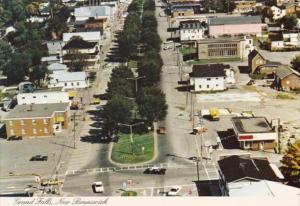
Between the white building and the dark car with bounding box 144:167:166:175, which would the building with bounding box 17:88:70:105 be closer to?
the dark car with bounding box 144:167:166:175

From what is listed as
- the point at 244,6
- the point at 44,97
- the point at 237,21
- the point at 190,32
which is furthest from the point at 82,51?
the point at 244,6

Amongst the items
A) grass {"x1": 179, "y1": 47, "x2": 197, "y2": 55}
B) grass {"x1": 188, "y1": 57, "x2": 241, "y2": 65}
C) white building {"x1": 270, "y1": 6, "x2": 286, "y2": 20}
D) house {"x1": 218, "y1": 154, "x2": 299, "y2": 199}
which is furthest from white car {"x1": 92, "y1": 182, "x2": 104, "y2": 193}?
white building {"x1": 270, "y1": 6, "x2": 286, "y2": 20}

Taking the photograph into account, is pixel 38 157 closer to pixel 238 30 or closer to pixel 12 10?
pixel 238 30

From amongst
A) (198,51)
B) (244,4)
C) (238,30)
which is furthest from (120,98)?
(244,4)

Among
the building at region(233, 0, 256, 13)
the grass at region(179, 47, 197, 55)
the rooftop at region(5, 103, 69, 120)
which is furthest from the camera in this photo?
the building at region(233, 0, 256, 13)

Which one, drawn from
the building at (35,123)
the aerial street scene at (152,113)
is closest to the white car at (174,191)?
the aerial street scene at (152,113)

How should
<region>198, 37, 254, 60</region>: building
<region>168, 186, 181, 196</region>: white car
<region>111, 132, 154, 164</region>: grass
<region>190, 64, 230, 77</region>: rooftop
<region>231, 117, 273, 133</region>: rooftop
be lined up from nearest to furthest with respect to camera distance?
<region>168, 186, 181, 196</region>: white car → <region>111, 132, 154, 164</region>: grass → <region>231, 117, 273, 133</region>: rooftop → <region>190, 64, 230, 77</region>: rooftop → <region>198, 37, 254, 60</region>: building
